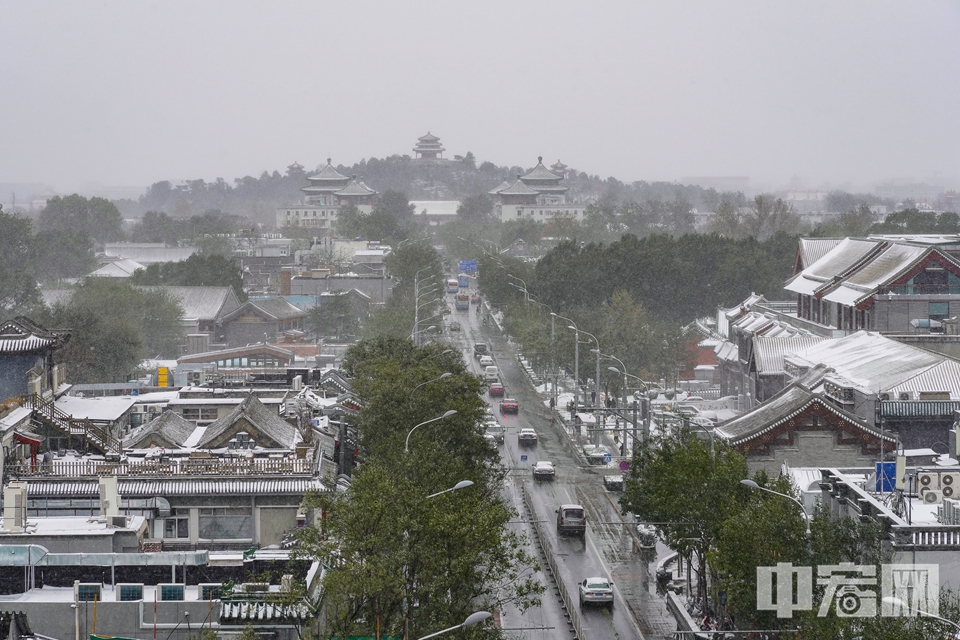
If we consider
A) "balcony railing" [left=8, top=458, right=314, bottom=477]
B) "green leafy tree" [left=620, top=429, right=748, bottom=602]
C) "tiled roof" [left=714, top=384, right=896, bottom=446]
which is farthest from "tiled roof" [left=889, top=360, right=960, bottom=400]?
"balcony railing" [left=8, top=458, right=314, bottom=477]

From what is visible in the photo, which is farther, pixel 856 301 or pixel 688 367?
pixel 688 367

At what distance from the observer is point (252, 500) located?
1237 inches

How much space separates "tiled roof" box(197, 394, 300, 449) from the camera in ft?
120

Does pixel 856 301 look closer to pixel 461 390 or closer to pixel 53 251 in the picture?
pixel 461 390

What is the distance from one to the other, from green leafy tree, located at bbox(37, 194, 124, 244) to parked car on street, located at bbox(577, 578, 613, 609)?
169108 millimetres

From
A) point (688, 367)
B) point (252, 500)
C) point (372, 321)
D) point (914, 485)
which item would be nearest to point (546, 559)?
point (252, 500)

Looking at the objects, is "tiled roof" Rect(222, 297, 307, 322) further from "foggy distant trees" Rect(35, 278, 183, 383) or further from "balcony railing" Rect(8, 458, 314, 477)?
"balcony railing" Rect(8, 458, 314, 477)

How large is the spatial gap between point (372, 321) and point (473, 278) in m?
58.5

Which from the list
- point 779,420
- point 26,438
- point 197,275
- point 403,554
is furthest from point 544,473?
point 197,275

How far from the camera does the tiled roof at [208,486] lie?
3091 centimetres

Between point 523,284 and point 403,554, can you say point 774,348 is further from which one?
point 523,284

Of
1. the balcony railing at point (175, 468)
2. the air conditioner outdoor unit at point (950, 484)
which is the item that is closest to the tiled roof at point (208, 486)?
the balcony railing at point (175, 468)

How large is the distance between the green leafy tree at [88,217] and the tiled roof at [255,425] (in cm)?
16034

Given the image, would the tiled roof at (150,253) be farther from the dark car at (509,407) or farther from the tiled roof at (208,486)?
the tiled roof at (208,486)
